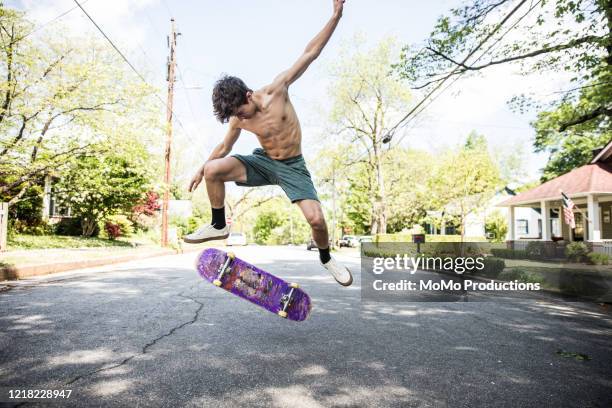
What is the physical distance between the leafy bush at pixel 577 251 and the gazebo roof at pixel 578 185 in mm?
2405

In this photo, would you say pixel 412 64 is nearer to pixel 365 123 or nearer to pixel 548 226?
pixel 365 123

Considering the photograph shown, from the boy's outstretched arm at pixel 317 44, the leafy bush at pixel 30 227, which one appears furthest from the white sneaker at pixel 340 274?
the leafy bush at pixel 30 227

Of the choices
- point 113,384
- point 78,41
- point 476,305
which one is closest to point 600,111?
point 476,305

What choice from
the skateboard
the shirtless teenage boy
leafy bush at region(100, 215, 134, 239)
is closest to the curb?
the skateboard

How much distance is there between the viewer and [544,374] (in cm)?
341

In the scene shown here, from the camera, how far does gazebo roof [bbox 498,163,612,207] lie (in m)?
17.3

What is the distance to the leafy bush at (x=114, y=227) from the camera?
22492mm

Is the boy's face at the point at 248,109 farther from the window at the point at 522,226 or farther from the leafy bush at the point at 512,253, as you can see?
the window at the point at 522,226

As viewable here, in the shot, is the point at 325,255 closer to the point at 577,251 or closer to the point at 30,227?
the point at 577,251

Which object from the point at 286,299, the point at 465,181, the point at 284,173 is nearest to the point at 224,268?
the point at 286,299

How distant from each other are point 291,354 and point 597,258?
659 inches

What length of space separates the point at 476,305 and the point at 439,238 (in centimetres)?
1911

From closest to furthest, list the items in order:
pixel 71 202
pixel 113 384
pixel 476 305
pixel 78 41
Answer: pixel 113 384, pixel 476 305, pixel 78 41, pixel 71 202

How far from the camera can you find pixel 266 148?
3.25m
